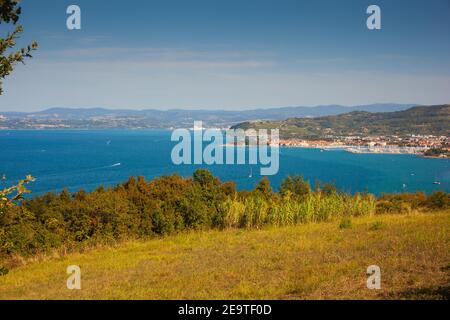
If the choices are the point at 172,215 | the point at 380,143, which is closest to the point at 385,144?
the point at 380,143

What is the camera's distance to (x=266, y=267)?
9.31 metres

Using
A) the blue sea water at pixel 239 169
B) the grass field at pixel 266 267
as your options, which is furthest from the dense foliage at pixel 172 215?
the blue sea water at pixel 239 169

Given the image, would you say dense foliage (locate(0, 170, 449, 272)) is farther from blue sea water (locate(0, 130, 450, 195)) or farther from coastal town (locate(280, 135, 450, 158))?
coastal town (locate(280, 135, 450, 158))

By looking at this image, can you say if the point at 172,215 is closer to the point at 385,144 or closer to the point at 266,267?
the point at 266,267

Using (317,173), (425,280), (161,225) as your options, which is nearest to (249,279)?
(425,280)

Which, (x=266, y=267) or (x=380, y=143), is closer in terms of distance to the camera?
(x=266, y=267)

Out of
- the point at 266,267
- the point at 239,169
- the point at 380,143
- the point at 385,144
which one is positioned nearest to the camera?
the point at 266,267

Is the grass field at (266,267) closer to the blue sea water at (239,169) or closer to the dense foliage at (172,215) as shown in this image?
the dense foliage at (172,215)

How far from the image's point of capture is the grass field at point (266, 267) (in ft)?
23.6

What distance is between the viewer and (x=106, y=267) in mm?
10664

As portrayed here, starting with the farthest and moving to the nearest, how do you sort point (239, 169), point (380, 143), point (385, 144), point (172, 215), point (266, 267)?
point (380, 143) → point (385, 144) → point (239, 169) → point (172, 215) → point (266, 267)
